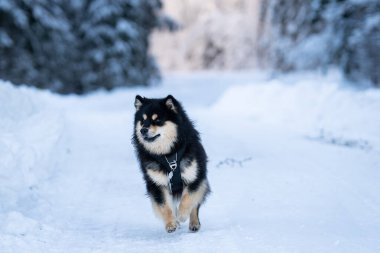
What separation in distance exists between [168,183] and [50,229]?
4.88ft

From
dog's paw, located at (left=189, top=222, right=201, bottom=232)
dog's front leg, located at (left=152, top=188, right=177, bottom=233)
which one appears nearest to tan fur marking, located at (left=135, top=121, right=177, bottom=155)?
dog's front leg, located at (left=152, top=188, right=177, bottom=233)

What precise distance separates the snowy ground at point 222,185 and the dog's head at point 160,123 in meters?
1.05

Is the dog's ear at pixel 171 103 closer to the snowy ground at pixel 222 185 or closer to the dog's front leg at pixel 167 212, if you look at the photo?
the dog's front leg at pixel 167 212

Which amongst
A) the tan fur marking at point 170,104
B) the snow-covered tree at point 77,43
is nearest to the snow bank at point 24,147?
the tan fur marking at point 170,104

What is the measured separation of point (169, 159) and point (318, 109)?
9519 millimetres

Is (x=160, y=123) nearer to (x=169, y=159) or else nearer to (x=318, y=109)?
(x=169, y=159)

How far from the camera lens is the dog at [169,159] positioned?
18.6 feet

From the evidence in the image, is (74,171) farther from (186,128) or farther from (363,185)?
(363,185)

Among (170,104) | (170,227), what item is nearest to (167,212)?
(170,227)

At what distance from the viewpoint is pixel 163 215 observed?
19.0 ft

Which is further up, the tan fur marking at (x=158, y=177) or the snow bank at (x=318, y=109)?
the tan fur marking at (x=158, y=177)

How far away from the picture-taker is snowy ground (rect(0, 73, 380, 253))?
17.4 ft

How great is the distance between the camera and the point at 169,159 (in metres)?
5.65


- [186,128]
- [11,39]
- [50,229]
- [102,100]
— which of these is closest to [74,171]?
[50,229]
